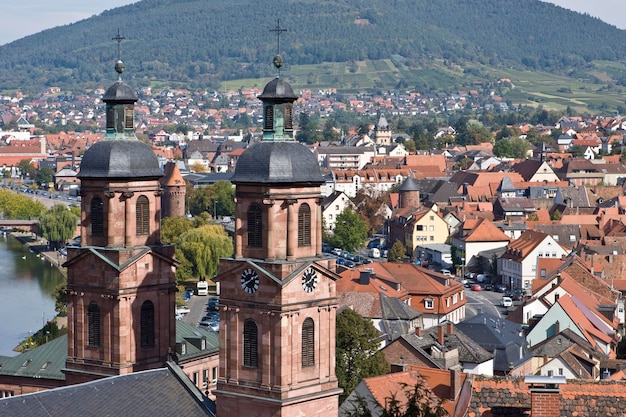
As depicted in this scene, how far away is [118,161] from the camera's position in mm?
40844

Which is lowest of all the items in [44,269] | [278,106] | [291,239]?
[44,269]

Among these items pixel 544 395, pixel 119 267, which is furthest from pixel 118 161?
pixel 544 395

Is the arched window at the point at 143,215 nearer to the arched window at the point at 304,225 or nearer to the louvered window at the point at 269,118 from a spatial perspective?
the louvered window at the point at 269,118

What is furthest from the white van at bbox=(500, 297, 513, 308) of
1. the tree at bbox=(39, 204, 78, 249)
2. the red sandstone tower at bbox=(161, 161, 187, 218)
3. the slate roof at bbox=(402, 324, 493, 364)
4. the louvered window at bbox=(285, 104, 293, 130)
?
the louvered window at bbox=(285, 104, 293, 130)

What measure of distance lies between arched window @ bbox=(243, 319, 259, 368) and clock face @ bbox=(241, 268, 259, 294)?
707 millimetres

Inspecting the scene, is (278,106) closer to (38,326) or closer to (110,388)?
(110,388)

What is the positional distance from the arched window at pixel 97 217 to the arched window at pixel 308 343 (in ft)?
22.5

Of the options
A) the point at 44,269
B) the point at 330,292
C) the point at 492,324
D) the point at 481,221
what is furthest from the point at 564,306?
the point at 44,269

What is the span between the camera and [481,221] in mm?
116750

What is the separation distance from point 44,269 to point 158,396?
84.4m

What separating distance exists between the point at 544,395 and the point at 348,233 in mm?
93275

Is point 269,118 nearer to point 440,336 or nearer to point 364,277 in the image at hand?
point 440,336

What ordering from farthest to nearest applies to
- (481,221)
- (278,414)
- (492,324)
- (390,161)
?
1. (390,161)
2. (481,221)
3. (492,324)
4. (278,414)

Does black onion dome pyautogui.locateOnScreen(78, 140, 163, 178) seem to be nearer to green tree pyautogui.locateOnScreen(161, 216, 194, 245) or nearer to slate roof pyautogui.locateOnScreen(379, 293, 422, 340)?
slate roof pyautogui.locateOnScreen(379, 293, 422, 340)
